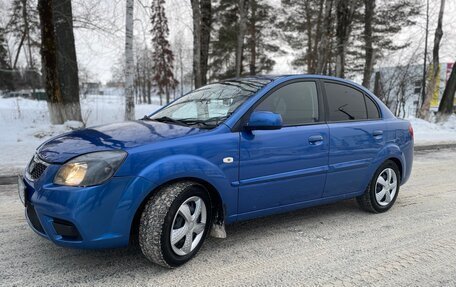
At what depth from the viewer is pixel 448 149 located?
421 inches

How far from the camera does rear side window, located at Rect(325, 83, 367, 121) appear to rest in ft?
13.4

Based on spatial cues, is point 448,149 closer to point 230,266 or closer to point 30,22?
point 230,266

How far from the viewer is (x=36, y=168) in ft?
9.73

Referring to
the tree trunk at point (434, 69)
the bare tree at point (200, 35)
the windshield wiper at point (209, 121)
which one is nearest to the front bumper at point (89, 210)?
the windshield wiper at point (209, 121)

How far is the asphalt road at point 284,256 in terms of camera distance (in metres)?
2.87

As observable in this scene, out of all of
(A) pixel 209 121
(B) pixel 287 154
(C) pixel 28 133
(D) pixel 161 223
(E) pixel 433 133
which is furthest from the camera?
(E) pixel 433 133

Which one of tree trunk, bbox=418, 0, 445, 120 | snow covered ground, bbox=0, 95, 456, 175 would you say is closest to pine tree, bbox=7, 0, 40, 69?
snow covered ground, bbox=0, 95, 456, 175

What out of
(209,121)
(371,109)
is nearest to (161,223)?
(209,121)

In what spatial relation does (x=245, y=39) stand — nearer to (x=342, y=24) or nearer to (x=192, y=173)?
(x=342, y=24)

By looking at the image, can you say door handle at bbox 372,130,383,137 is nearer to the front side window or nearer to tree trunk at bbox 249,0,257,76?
the front side window

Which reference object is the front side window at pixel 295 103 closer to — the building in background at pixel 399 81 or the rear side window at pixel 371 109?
the rear side window at pixel 371 109

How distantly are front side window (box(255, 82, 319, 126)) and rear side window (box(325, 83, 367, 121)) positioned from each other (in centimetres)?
23

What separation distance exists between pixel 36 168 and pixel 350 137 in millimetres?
3141

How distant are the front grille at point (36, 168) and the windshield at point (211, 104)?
4.04 feet
